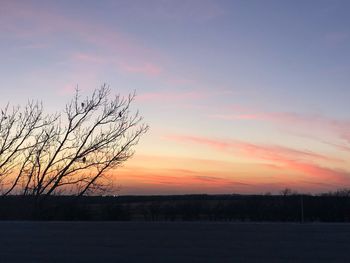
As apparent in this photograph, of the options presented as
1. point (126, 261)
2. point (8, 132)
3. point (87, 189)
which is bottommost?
point (126, 261)

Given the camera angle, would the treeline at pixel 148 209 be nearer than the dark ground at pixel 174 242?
No

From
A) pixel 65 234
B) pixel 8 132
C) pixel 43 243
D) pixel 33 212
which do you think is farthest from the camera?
pixel 8 132

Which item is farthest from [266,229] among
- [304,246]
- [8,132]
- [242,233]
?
[8,132]

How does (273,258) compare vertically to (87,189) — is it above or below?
below

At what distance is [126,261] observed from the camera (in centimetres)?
734

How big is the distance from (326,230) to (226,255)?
6.72ft

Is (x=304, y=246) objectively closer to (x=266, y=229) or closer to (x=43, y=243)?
(x=266, y=229)

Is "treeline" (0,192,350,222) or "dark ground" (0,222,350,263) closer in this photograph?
"dark ground" (0,222,350,263)

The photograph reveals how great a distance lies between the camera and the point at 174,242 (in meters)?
8.27

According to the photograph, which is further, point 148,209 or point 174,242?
point 148,209

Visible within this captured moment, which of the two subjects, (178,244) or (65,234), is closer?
(178,244)

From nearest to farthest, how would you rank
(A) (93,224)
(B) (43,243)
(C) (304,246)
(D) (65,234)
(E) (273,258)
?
(E) (273,258), (C) (304,246), (B) (43,243), (D) (65,234), (A) (93,224)

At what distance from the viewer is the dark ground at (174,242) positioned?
24.4 feet

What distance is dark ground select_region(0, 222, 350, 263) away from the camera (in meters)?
7.43
